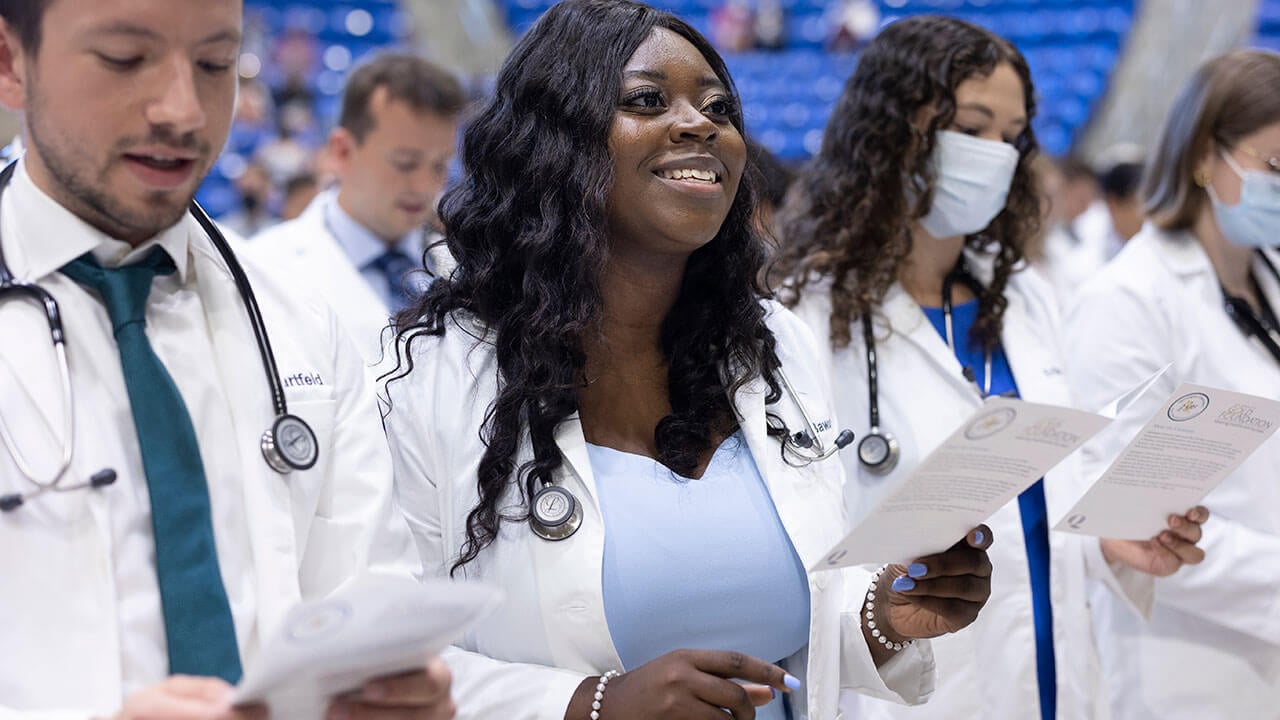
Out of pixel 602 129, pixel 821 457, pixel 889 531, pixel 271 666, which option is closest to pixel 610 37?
pixel 602 129

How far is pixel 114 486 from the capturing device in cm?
120

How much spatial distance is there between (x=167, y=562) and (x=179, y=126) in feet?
1.41

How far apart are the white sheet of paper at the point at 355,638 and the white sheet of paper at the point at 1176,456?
104 centimetres

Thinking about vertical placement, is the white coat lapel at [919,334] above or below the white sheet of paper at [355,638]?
below

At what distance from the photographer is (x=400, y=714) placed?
1.16 m

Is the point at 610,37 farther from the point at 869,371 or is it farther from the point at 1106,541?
the point at 1106,541

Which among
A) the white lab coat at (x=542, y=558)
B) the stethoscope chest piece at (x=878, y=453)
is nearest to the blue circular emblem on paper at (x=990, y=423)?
the white lab coat at (x=542, y=558)

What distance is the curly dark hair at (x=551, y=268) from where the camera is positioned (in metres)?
1.64

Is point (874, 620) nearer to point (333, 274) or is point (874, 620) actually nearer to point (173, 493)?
point (173, 493)

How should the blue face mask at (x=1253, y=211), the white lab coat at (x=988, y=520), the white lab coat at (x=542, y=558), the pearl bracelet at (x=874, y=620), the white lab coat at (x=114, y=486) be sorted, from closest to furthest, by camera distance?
the white lab coat at (x=114, y=486) < the white lab coat at (x=542, y=558) < the pearl bracelet at (x=874, y=620) < the white lab coat at (x=988, y=520) < the blue face mask at (x=1253, y=211)

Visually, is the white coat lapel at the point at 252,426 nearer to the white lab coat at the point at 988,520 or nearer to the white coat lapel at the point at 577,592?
the white coat lapel at the point at 577,592

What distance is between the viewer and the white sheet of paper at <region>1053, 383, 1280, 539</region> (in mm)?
1709

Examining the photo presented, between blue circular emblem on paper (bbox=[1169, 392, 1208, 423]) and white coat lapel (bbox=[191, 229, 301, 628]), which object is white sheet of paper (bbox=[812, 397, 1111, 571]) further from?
white coat lapel (bbox=[191, 229, 301, 628])

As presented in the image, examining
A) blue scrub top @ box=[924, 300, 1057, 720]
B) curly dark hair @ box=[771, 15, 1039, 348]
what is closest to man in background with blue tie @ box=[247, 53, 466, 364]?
curly dark hair @ box=[771, 15, 1039, 348]
